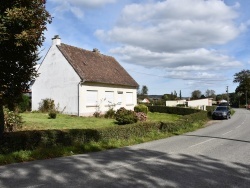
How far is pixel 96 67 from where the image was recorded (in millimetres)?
32531

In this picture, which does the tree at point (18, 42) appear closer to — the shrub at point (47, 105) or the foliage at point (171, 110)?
the shrub at point (47, 105)

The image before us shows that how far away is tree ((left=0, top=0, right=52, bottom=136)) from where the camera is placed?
921 centimetres

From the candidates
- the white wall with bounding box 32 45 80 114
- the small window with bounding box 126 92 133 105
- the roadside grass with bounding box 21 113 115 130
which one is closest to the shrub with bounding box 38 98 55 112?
the white wall with bounding box 32 45 80 114

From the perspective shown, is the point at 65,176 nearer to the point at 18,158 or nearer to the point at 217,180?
the point at 18,158

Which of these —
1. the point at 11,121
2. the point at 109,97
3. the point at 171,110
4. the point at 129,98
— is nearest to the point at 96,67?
the point at 109,97

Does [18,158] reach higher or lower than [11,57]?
lower

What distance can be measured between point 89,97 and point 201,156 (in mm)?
19155

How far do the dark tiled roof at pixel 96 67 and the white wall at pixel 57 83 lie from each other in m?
0.69

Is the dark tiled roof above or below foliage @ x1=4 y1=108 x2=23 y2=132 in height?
above

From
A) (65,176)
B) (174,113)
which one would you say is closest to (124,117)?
(65,176)

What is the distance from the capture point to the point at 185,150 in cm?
1320

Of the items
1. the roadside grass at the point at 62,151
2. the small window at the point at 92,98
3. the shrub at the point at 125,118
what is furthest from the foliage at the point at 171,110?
the roadside grass at the point at 62,151

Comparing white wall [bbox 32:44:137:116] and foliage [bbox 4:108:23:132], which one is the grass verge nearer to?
foliage [bbox 4:108:23:132]

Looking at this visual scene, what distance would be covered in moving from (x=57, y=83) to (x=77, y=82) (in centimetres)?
290
